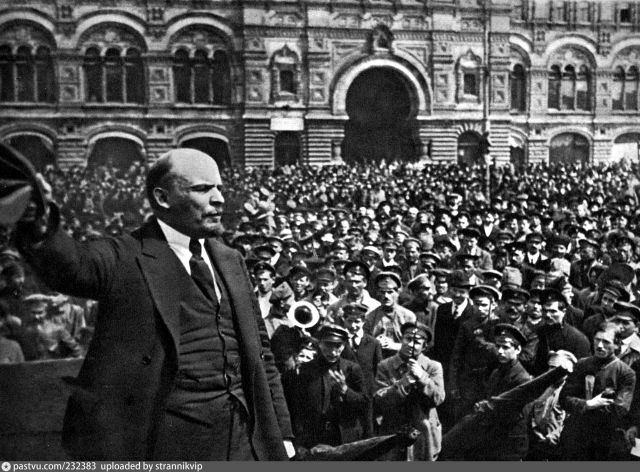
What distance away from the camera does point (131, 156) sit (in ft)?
35.3

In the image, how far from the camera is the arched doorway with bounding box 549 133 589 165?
1956 centimetres

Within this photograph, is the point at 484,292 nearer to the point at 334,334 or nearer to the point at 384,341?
the point at 384,341

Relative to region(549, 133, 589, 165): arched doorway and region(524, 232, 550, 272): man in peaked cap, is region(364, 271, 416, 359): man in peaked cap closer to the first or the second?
region(524, 232, 550, 272): man in peaked cap

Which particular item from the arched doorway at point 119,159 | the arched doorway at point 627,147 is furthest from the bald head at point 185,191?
the arched doorway at point 627,147

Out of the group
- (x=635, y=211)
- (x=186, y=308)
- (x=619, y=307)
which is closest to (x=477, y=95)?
(x=635, y=211)

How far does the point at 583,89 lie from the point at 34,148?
13209 mm

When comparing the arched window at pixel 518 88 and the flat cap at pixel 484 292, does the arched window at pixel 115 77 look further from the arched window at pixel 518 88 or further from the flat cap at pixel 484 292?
the arched window at pixel 518 88

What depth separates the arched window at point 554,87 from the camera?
19.5 m

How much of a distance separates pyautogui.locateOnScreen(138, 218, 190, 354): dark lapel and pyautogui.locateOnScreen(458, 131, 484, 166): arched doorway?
18.2 metres

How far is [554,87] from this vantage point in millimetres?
20391

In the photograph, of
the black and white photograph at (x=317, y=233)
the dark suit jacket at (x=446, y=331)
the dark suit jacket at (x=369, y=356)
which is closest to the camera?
the black and white photograph at (x=317, y=233)

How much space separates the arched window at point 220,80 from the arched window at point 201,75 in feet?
0.51

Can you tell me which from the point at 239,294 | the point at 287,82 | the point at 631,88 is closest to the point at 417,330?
the point at 239,294

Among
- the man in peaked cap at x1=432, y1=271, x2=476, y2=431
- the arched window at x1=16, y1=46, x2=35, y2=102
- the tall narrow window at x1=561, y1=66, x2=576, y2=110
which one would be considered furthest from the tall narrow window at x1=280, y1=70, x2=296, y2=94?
the man in peaked cap at x1=432, y1=271, x2=476, y2=431
